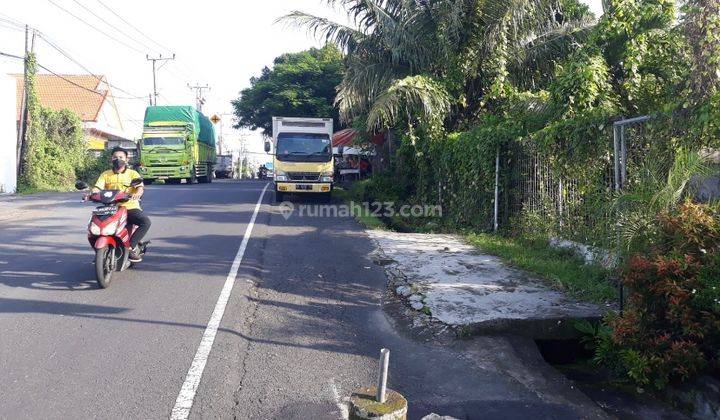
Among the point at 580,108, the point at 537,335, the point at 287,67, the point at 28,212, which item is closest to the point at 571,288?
the point at 537,335

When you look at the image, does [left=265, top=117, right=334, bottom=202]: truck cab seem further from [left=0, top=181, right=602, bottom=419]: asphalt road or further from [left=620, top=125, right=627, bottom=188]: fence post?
[left=620, top=125, right=627, bottom=188]: fence post

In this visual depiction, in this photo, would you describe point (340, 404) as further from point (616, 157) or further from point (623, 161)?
point (616, 157)

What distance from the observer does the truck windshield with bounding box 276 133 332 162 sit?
64.0 feet

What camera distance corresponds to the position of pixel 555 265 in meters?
8.74

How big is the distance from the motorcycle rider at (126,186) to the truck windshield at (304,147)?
11.0 meters

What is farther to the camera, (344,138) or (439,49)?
(344,138)

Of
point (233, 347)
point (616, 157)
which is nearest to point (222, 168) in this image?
point (616, 157)

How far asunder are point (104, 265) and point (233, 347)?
111 inches

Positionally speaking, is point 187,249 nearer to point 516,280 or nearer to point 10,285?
point 10,285

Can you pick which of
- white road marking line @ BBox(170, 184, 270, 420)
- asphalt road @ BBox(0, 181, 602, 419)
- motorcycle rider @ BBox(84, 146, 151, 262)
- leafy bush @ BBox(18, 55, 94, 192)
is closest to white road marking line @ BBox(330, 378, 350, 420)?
asphalt road @ BBox(0, 181, 602, 419)

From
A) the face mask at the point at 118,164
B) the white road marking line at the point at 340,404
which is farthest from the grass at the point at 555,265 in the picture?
the face mask at the point at 118,164

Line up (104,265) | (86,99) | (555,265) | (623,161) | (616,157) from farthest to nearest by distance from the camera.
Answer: (86,99) → (555,265) → (616,157) → (623,161) → (104,265)

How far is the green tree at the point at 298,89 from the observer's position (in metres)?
37.8

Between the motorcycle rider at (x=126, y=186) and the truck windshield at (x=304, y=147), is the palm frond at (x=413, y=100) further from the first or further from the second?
the motorcycle rider at (x=126, y=186)
